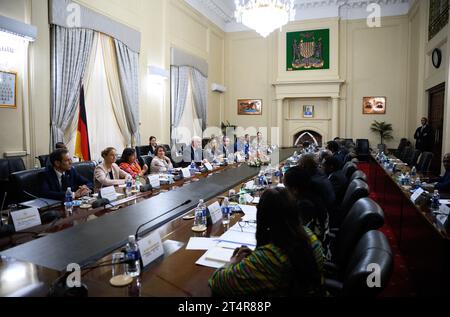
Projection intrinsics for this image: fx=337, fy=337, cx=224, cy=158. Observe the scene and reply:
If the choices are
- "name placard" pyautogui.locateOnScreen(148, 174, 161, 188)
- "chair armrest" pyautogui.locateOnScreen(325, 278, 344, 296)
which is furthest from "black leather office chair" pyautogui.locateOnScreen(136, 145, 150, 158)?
"chair armrest" pyautogui.locateOnScreen(325, 278, 344, 296)

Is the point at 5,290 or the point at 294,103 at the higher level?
the point at 294,103

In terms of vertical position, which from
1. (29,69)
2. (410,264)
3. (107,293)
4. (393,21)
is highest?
(393,21)

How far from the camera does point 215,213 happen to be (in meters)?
2.23

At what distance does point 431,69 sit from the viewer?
8.02 m

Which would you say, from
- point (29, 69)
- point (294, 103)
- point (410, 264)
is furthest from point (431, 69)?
point (29, 69)

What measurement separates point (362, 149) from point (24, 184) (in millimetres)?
9274

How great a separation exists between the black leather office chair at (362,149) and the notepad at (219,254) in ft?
29.6

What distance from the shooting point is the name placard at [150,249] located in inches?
59.7

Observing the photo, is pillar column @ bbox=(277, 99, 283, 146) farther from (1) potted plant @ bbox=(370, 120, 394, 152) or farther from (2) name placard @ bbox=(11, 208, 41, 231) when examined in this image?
(2) name placard @ bbox=(11, 208, 41, 231)

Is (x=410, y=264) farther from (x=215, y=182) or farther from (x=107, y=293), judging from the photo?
(x=107, y=293)

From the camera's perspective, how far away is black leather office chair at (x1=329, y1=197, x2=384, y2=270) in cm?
172

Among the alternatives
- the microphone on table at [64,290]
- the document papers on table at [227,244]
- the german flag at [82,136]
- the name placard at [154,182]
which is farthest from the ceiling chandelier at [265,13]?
the microphone on table at [64,290]

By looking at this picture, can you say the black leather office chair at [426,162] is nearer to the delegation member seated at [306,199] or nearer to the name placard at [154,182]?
the delegation member seated at [306,199]

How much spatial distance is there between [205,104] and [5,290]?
9.39 metres
